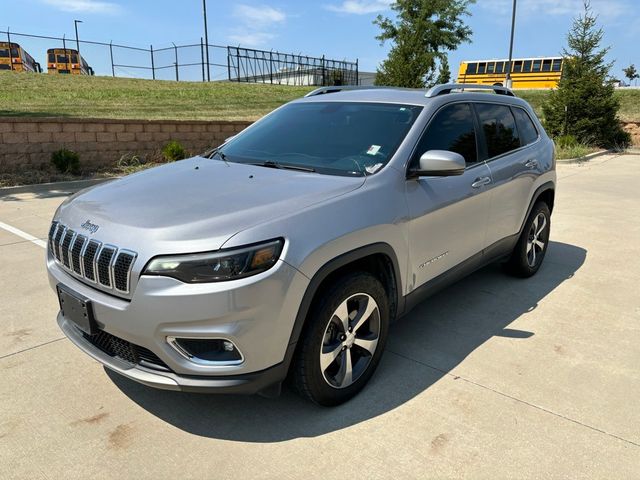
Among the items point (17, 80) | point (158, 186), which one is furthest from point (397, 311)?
point (17, 80)

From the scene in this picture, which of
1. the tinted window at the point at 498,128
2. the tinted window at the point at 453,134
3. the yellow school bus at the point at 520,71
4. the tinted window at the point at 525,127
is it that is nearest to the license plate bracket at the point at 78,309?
the tinted window at the point at 453,134

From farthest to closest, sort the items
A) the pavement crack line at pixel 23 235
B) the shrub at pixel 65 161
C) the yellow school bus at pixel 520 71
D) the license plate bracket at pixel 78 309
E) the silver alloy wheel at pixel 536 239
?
1. the yellow school bus at pixel 520 71
2. the shrub at pixel 65 161
3. the pavement crack line at pixel 23 235
4. the silver alloy wheel at pixel 536 239
5. the license plate bracket at pixel 78 309

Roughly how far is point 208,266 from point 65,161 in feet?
30.7

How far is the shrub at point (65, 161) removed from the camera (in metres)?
10.2

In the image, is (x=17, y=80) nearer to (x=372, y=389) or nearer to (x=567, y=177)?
(x=567, y=177)

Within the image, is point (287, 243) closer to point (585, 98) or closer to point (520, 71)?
point (585, 98)

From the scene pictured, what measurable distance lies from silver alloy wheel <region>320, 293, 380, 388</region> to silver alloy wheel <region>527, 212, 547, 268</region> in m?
2.60

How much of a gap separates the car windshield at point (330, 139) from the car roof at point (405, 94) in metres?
0.08

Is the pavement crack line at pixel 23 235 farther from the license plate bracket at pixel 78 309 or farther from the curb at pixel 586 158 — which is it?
the curb at pixel 586 158

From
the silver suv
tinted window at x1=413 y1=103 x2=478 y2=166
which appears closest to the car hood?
the silver suv

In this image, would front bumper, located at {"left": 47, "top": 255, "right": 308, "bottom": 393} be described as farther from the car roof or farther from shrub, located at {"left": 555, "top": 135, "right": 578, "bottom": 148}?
shrub, located at {"left": 555, "top": 135, "right": 578, "bottom": 148}

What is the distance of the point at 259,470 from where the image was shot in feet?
7.97

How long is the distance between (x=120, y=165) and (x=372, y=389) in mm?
9761

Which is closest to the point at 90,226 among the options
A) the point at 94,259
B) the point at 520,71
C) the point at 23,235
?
the point at 94,259
